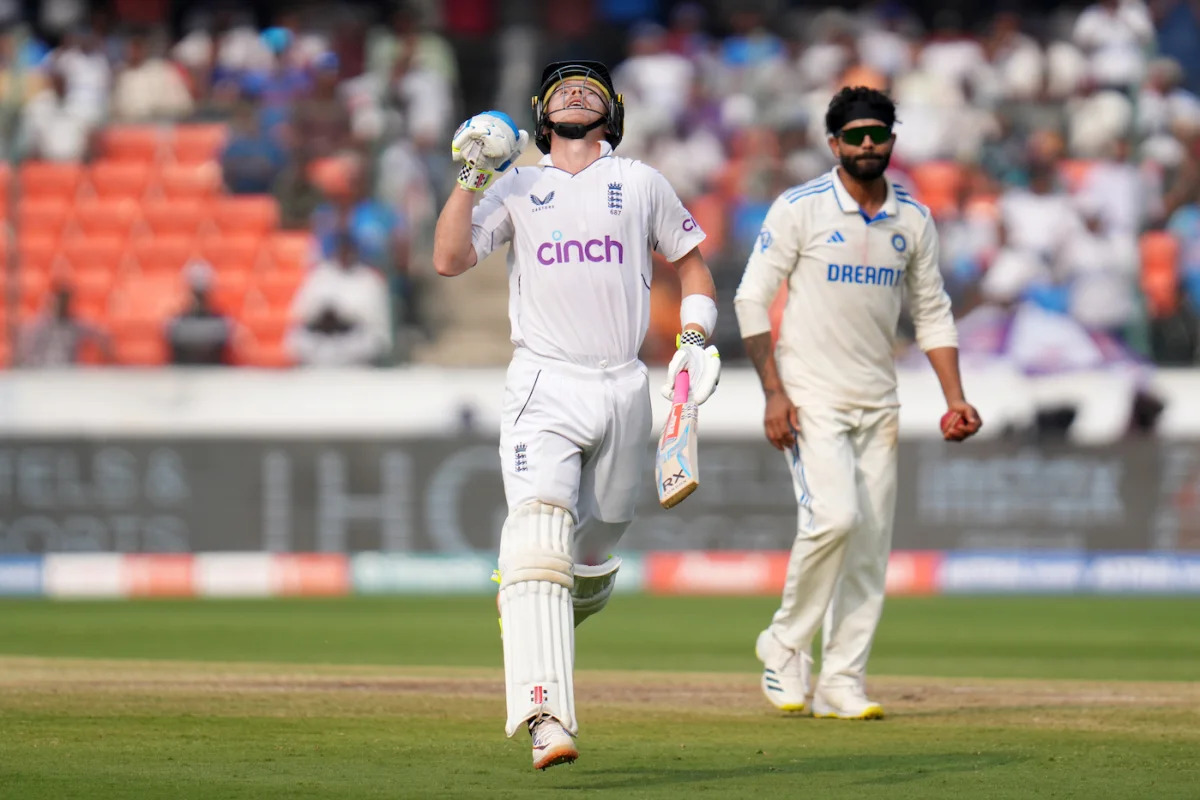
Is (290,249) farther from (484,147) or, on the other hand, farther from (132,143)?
(484,147)

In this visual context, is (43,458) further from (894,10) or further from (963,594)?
(894,10)

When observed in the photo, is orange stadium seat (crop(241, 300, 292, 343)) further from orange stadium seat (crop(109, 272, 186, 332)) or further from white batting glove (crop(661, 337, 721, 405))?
white batting glove (crop(661, 337, 721, 405))

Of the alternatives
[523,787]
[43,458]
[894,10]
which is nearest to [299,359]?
[43,458]

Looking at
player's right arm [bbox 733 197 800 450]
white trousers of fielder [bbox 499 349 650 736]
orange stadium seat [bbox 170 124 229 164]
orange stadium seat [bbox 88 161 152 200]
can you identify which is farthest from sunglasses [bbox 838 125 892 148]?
orange stadium seat [bbox 88 161 152 200]

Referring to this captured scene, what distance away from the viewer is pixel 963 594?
14930 millimetres

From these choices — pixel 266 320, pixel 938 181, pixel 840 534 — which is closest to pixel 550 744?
pixel 840 534

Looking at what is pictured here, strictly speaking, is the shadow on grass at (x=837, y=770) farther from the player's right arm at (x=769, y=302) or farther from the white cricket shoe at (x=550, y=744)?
the player's right arm at (x=769, y=302)

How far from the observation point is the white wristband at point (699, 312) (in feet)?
18.5

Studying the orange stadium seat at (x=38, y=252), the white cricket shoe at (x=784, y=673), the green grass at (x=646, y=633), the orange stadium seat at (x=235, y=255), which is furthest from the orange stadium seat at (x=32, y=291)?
the white cricket shoe at (x=784, y=673)

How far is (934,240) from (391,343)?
8.86 m

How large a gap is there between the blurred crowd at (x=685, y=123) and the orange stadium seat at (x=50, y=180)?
0.10 metres

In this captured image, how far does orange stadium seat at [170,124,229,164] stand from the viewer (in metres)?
17.3

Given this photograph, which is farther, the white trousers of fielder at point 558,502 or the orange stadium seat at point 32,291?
the orange stadium seat at point 32,291

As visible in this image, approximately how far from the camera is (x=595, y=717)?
22.6ft
